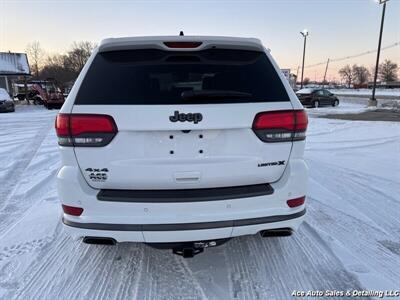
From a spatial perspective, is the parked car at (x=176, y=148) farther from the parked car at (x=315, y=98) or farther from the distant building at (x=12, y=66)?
the distant building at (x=12, y=66)

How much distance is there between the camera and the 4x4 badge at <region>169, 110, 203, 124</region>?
2.27 metres

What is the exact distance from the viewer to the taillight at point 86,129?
231 centimetres

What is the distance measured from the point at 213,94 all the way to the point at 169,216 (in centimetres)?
94

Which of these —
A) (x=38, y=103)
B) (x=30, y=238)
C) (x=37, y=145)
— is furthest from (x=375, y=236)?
(x=38, y=103)

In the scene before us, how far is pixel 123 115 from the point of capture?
90.0 inches

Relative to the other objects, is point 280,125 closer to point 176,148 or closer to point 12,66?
point 176,148

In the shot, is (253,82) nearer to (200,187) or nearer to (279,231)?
(200,187)

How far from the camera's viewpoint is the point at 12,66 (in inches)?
1507

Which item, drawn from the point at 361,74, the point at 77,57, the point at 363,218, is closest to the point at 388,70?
→ the point at 361,74

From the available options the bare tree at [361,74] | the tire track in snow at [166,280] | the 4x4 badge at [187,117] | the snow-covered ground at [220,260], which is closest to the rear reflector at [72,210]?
the snow-covered ground at [220,260]

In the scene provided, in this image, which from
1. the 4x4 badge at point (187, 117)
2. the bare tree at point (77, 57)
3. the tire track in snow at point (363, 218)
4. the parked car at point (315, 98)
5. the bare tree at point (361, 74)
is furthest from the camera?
the bare tree at point (361, 74)

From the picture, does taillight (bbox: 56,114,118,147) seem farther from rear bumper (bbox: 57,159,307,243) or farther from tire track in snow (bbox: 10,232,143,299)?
tire track in snow (bbox: 10,232,143,299)

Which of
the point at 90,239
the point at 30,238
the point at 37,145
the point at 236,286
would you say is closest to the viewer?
the point at 90,239

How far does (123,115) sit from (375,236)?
3014 millimetres
